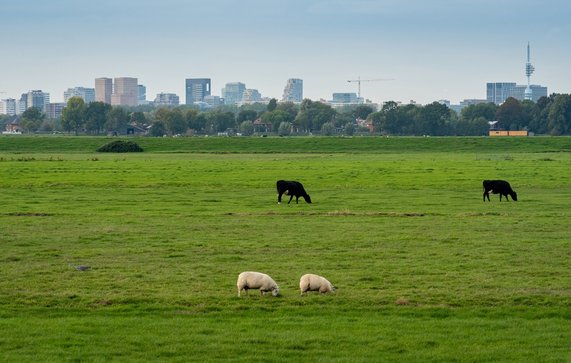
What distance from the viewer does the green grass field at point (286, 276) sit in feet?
50.1

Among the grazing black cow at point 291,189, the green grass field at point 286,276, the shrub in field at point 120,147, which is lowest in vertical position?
the green grass field at point 286,276

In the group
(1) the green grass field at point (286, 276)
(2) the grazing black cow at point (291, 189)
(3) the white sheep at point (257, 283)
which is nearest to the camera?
(1) the green grass field at point (286, 276)

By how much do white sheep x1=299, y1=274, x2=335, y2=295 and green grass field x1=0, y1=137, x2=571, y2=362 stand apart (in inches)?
10.7

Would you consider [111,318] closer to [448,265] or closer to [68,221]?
[448,265]

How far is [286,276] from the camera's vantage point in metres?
21.2

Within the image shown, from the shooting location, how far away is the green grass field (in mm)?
15258

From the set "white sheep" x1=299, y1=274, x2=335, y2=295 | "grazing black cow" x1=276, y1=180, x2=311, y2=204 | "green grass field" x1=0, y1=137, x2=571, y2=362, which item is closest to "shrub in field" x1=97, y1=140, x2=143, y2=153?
"green grass field" x1=0, y1=137, x2=571, y2=362

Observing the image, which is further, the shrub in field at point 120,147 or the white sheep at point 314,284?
the shrub in field at point 120,147

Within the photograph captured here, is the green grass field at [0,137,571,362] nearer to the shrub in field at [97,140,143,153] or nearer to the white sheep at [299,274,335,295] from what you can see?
the white sheep at [299,274,335,295]

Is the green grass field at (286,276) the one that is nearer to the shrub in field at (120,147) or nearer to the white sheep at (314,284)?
the white sheep at (314,284)

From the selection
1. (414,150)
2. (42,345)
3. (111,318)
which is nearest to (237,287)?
(111,318)

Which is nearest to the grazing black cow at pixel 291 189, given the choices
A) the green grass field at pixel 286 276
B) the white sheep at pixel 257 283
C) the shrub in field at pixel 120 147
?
the green grass field at pixel 286 276

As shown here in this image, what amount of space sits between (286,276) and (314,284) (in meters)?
2.24

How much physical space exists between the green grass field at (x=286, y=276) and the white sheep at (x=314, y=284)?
273 mm
